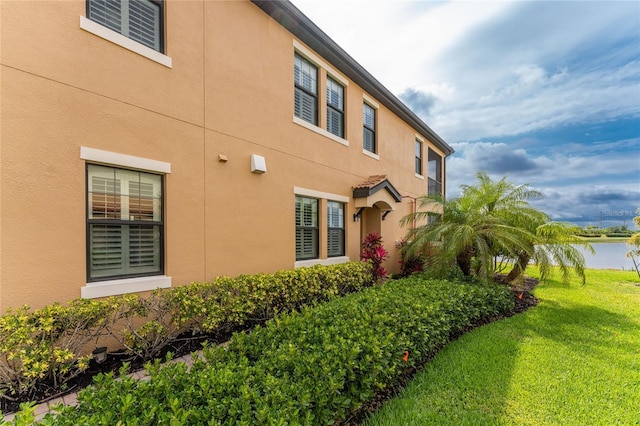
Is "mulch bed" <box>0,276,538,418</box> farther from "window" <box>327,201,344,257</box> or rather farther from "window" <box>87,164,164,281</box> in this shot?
Answer: "window" <box>327,201,344,257</box>

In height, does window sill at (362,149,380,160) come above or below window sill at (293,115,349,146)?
below

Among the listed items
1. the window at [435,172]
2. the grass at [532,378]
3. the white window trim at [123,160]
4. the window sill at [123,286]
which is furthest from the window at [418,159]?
the window sill at [123,286]

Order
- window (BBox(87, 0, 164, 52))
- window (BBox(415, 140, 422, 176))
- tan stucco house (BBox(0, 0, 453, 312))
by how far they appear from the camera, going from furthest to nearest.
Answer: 1. window (BBox(415, 140, 422, 176))
2. window (BBox(87, 0, 164, 52))
3. tan stucco house (BBox(0, 0, 453, 312))

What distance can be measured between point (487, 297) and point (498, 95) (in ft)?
37.8

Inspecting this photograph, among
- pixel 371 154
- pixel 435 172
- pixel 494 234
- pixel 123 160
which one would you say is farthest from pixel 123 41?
pixel 435 172

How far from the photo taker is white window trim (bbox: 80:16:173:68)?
448 cm

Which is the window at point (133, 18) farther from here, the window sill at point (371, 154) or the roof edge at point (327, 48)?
the window sill at point (371, 154)

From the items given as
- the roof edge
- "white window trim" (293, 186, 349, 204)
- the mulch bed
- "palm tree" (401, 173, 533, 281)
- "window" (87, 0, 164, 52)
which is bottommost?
the mulch bed

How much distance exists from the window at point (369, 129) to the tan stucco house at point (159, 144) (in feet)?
7.41

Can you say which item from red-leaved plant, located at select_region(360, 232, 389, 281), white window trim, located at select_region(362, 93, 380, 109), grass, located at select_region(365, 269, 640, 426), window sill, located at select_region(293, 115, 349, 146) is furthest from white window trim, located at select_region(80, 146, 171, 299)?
white window trim, located at select_region(362, 93, 380, 109)

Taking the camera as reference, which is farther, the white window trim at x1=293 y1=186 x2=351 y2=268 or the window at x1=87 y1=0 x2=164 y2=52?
the white window trim at x1=293 y1=186 x2=351 y2=268

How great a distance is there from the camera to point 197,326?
5.32 m

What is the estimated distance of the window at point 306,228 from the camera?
8.42m

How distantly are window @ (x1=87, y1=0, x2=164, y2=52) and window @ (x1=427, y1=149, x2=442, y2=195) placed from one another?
16.1 metres
